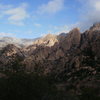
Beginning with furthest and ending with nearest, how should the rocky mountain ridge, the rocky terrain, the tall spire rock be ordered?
the tall spire rock < the rocky mountain ridge < the rocky terrain

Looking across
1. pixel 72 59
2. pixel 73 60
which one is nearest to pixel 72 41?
pixel 72 59

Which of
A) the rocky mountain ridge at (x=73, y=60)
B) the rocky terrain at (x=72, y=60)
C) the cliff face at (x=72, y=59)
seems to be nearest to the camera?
the rocky terrain at (x=72, y=60)

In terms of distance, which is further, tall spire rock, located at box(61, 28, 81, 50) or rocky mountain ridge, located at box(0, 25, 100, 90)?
tall spire rock, located at box(61, 28, 81, 50)

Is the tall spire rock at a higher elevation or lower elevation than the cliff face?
higher

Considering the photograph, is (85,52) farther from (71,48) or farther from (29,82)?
(29,82)

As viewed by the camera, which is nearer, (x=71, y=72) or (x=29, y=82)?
(x=29, y=82)

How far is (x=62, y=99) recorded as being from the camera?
100 feet

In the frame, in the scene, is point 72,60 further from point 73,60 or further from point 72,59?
point 72,59

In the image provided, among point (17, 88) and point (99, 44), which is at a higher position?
point (99, 44)

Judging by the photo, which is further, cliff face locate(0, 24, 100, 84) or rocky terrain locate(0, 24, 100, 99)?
cliff face locate(0, 24, 100, 84)

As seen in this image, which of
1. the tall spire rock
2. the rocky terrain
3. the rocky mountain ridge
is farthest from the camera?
the tall spire rock

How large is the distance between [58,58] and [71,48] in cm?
1674

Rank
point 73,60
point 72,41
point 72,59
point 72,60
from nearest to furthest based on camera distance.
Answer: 1. point 73,60
2. point 72,60
3. point 72,59
4. point 72,41

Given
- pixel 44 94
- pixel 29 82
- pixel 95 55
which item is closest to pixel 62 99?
pixel 44 94
